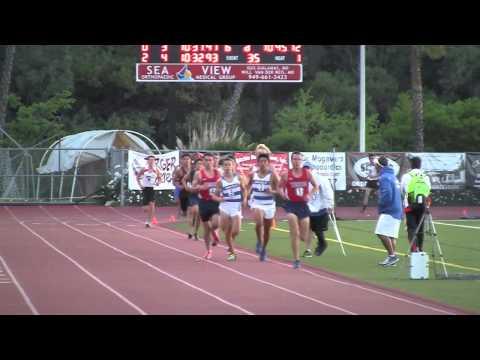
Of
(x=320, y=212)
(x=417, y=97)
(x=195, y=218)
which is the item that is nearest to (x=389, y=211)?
(x=320, y=212)

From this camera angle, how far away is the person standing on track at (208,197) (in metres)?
22.0

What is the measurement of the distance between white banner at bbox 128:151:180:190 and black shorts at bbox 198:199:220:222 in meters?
18.1

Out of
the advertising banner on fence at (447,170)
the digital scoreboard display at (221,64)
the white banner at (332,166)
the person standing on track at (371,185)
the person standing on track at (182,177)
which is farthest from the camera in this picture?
the advertising banner on fence at (447,170)

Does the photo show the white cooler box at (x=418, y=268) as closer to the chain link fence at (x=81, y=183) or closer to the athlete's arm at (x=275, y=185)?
the athlete's arm at (x=275, y=185)

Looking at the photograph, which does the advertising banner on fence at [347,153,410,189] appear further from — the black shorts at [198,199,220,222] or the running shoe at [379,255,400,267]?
the running shoe at [379,255,400,267]

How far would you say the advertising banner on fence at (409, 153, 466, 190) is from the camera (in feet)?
141

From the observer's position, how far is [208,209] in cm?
2209

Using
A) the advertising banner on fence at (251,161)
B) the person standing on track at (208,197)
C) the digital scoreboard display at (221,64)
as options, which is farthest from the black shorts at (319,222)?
the advertising banner on fence at (251,161)

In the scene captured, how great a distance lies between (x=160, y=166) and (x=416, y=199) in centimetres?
2077

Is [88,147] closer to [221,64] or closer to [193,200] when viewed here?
[221,64]

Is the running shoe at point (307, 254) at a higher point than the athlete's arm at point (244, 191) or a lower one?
lower

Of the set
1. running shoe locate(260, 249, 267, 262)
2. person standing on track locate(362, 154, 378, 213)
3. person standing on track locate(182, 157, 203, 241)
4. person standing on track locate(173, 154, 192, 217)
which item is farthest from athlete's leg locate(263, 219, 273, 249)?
person standing on track locate(362, 154, 378, 213)
